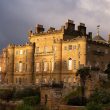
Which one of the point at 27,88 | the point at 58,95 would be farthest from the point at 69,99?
the point at 27,88

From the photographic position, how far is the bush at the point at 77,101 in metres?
67.7

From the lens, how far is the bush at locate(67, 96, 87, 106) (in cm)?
6769

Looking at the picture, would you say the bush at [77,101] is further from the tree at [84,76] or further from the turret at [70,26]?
the turret at [70,26]

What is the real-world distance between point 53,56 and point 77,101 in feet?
90.6

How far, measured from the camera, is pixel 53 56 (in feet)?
311

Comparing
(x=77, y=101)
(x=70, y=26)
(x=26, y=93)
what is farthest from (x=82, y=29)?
(x=77, y=101)

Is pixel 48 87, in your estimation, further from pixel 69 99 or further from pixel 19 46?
pixel 19 46

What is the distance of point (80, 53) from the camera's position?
88875 millimetres

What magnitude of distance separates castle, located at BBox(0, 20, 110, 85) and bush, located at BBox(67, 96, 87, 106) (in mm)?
16494

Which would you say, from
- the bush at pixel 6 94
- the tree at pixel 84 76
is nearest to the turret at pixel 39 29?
the bush at pixel 6 94

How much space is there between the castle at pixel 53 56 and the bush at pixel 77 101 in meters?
16.5

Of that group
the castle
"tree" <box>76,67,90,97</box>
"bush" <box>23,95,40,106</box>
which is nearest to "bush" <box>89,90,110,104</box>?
"tree" <box>76,67,90,97</box>

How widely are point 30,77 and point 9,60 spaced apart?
7554 mm

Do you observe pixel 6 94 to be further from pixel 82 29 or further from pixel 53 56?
pixel 82 29
